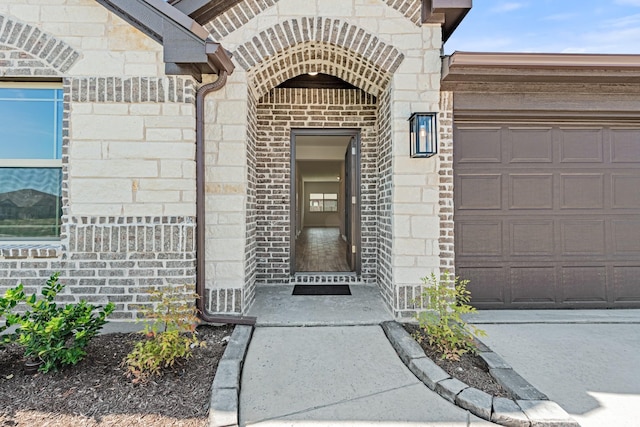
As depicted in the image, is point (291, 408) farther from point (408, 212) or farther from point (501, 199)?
point (501, 199)

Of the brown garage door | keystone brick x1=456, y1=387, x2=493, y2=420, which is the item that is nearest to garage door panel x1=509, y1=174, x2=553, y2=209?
the brown garage door

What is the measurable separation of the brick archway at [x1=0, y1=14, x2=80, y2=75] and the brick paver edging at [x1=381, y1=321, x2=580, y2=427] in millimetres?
4126

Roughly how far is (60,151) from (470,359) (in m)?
4.25

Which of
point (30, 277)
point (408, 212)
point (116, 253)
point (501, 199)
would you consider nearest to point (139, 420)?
point (116, 253)

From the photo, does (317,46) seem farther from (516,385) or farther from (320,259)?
(320,259)

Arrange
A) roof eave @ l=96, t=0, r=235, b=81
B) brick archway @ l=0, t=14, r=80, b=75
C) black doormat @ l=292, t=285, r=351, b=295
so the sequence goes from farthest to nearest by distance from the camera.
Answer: black doormat @ l=292, t=285, r=351, b=295 → brick archway @ l=0, t=14, r=80, b=75 → roof eave @ l=96, t=0, r=235, b=81

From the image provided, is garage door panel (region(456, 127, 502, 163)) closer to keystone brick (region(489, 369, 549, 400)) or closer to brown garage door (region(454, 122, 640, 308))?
brown garage door (region(454, 122, 640, 308))

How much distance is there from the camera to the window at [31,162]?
3188 millimetres

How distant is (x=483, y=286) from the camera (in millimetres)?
3656

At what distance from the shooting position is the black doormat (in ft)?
13.4

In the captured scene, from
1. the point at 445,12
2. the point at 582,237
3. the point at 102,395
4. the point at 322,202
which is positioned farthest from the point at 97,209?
the point at 322,202

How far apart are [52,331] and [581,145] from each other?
5.36 m

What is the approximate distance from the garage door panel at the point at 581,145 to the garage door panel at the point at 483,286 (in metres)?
1.60

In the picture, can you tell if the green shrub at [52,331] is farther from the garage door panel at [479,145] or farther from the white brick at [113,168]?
the garage door panel at [479,145]
